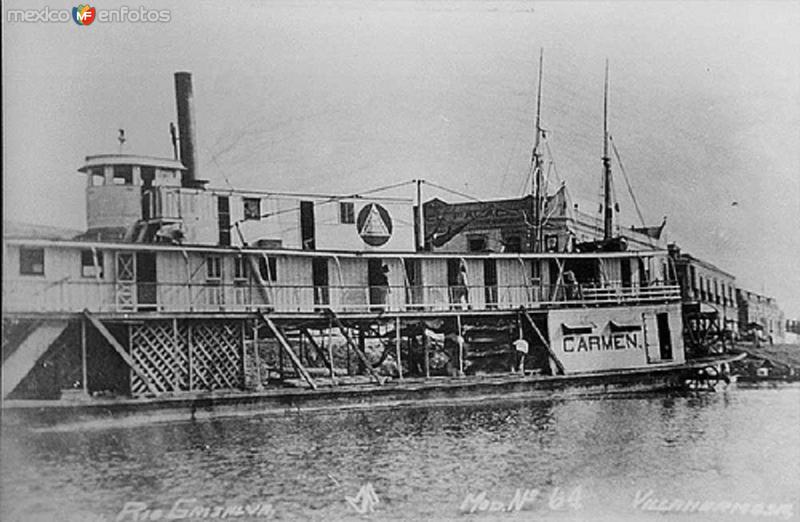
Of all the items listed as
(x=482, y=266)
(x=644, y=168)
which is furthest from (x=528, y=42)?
(x=482, y=266)

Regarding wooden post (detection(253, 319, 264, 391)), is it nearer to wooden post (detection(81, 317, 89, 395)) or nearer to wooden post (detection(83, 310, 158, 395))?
wooden post (detection(83, 310, 158, 395))

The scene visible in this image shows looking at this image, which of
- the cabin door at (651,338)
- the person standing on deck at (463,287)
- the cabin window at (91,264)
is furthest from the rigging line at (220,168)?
the cabin door at (651,338)

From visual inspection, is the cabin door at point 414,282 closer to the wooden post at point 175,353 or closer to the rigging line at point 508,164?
the rigging line at point 508,164

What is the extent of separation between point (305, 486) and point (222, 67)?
1279mm

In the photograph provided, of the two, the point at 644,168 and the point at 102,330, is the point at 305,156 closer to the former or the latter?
the point at 102,330

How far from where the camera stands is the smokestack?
8.46 feet

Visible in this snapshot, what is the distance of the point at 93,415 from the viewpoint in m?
2.61

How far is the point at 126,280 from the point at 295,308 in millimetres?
825

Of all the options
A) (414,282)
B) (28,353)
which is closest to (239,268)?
(414,282)

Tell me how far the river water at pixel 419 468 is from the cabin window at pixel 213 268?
0.48 m

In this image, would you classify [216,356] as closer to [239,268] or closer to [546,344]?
[239,268]

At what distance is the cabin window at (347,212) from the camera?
116 inches

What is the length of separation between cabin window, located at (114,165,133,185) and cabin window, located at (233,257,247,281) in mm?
582

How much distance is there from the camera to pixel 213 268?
2.97 metres
